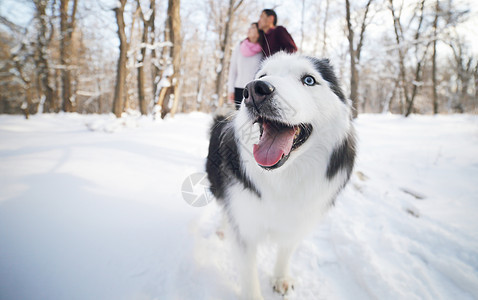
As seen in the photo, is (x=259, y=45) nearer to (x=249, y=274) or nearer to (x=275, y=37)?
(x=275, y=37)

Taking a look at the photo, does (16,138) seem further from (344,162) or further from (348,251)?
(348,251)

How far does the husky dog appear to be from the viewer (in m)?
1.06

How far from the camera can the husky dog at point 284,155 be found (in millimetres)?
1058

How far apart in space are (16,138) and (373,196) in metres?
5.60

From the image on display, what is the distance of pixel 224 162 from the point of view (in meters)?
1.48

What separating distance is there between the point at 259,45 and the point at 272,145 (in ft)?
6.34

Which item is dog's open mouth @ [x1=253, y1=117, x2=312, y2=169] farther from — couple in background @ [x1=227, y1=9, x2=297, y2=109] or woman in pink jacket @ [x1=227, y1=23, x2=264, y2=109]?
woman in pink jacket @ [x1=227, y1=23, x2=264, y2=109]

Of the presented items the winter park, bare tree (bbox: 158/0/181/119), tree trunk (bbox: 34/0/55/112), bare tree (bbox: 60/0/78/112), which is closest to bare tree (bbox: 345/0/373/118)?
the winter park

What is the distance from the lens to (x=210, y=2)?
43.9 feet

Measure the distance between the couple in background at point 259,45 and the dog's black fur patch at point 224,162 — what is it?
0.87 metres

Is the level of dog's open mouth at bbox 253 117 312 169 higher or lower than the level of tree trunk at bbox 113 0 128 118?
lower

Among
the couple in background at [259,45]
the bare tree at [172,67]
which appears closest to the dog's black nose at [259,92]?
the couple in background at [259,45]

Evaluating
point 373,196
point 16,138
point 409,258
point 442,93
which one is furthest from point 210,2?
point 442,93

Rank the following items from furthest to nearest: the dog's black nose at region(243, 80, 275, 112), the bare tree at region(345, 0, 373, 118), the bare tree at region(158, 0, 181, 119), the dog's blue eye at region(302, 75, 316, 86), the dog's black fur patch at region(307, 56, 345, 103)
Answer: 1. the bare tree at region(345, 0, 373, 118)
2. the bare tree at region(158, 0, 181, 119)
3. the dog's black fur patch at region(307, 56, 345, 103)
4. the dog's blue eye at region(302, 75, 316, 86)
5. the dog's black nose at region(243, 80, 275, 112)
